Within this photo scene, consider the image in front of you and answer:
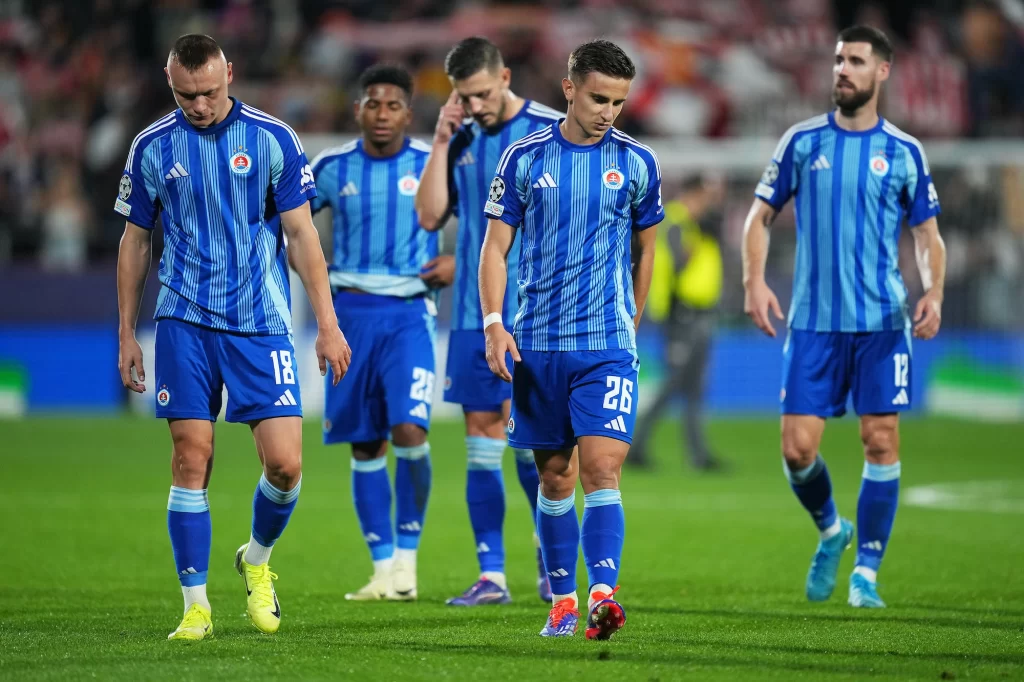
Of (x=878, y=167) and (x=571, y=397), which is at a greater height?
(x=878, y=167)

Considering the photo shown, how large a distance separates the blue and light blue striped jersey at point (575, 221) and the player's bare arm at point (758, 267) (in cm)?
126

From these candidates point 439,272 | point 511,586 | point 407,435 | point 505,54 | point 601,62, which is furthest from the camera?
point 505,54

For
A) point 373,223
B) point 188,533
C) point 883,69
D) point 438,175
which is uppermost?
point 883,69

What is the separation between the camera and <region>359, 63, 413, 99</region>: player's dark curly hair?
23.3 ft

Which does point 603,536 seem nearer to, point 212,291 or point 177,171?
point 212,291

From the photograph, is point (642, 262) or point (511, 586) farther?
point (511, 586)

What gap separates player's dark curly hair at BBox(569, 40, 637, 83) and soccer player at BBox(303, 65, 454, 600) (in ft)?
5.74

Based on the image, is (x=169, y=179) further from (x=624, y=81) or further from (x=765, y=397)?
(x=765, y=397)

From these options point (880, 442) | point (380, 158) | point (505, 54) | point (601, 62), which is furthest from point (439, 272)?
point (505, 54)

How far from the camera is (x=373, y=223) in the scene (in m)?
7.20

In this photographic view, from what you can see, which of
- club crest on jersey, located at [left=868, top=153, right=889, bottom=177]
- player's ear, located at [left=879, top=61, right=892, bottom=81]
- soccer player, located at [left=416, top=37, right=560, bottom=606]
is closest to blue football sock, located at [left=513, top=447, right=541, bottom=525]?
soccer player, located at [left=416, top=37, right=560, bottom=606]

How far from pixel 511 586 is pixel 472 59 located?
8.42 ft

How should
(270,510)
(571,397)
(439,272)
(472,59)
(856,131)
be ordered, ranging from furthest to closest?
(439,272) < (856,131) < (472,59) < (270,510) < (571,397)

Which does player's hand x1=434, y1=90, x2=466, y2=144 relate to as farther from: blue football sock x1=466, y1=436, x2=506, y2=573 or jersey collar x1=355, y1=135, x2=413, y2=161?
blue football sock x1=466, y1=436, x2=506, y2=573
